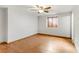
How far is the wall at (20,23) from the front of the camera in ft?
3.69

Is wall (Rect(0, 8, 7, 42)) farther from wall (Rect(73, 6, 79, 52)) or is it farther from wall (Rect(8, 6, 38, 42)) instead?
wall (Rect(73, 6, 79, 52))

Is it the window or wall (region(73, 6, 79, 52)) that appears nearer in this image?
wall (region(73, 6, 79, 52))

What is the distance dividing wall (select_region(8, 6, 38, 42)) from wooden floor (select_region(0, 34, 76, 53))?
77 mm

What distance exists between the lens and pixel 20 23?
1215 mm

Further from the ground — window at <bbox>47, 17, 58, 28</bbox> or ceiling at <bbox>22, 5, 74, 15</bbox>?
ceiling at <bbox>22, 5, 74, 15</bbox>

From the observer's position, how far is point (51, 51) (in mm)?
1100

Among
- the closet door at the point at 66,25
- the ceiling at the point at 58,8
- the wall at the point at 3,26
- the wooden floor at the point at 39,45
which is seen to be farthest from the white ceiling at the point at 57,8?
the wooden floor at the point at 39,45

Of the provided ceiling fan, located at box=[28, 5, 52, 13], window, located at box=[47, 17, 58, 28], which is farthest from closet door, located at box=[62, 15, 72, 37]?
ceiling fan, located at box=[28, 5, 52, 13]

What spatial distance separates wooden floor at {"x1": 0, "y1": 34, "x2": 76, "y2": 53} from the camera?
3.60ft

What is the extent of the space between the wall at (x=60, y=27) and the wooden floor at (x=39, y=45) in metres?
0.07

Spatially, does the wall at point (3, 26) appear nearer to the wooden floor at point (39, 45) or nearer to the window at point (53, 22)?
the wooden floor at point (39, 45)
